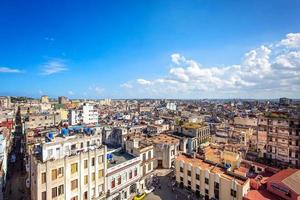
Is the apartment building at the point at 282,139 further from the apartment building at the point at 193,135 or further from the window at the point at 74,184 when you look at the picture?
the window at the point at 74,184

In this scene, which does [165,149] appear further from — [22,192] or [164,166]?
[22,192]

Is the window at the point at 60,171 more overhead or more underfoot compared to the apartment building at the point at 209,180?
more overhead

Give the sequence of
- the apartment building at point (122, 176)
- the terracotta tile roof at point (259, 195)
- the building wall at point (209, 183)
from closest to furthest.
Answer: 1. the terracotta tile roof at point (259, 195)
2. the building wall at point (209, 183)
3. the apartment building at point (122, 176)

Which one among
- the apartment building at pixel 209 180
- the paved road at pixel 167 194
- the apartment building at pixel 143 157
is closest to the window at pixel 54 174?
the paved road at pixel 167 194

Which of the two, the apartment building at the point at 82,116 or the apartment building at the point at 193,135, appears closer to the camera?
the apartment building at the point at 193,135

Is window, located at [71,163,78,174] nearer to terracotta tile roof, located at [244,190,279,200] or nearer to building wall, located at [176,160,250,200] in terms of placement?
building wall, located at [176,160,250,200]

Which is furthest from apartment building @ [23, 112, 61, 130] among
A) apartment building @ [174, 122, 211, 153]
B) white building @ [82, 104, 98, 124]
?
apartment building @ [174, 122, 211, 153]

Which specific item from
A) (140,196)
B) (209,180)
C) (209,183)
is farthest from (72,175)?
(209,183)
